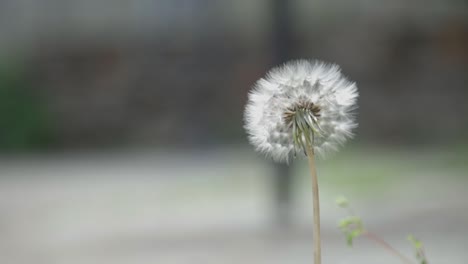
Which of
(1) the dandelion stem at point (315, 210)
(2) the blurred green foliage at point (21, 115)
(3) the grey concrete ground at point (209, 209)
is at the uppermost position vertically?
(2) the blurred green foliage at point (21, 115)

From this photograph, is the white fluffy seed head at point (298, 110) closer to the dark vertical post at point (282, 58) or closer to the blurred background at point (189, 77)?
the dark vertical post at point (282, 58)

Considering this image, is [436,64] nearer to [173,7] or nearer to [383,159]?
[383,159]

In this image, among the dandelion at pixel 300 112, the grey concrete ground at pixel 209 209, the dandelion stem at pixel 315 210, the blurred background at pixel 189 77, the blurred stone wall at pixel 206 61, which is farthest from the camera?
the blurred stone wall at pixel 206 61

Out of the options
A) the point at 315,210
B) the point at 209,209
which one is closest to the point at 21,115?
the point at 209,209

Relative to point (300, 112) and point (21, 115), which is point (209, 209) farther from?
point (300, 112)

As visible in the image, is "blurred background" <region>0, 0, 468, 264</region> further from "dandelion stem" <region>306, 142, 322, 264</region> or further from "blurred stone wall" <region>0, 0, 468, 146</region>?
"dandelion stem" <region>306, 142, 322, 264</region>

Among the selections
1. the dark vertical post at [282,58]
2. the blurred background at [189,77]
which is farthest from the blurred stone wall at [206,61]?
the dark vertical post at [282,58]
